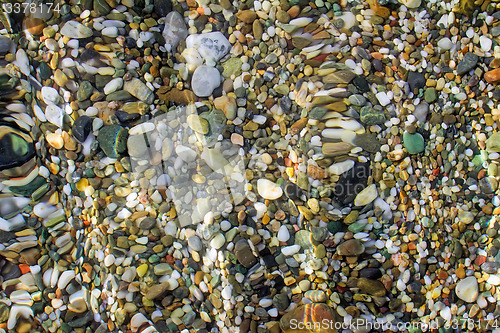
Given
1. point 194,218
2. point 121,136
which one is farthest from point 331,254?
point 121,136

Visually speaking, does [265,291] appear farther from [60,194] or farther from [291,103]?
[60,194]

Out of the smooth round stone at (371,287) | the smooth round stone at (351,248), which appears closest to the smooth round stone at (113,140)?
the smooth round stone at (351,248)

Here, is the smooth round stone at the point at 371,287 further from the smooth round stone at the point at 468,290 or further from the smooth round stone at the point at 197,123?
the smooth round stone at the point at 197,123

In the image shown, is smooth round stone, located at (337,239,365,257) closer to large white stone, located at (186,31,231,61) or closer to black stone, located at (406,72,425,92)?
black stone, located at (406,72,425,92)

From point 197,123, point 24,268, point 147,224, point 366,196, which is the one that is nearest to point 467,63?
point 366,196

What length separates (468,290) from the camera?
1703 millimetres

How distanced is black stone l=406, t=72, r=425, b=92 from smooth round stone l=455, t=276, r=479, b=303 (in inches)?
31.2

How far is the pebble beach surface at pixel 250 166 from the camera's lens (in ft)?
5.49

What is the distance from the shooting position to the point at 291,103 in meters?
1.77

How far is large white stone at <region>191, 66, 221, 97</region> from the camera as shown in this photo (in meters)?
1.81

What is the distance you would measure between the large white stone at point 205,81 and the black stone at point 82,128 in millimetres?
446

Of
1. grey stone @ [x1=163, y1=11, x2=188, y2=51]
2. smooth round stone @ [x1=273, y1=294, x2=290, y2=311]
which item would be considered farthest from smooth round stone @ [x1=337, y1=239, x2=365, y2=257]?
grey stone @ [x1=163, y1=11, x2=188, y2=51]

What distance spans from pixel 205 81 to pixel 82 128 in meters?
0.53

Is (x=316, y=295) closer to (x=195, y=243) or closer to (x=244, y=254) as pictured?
(x=244, y=254)
